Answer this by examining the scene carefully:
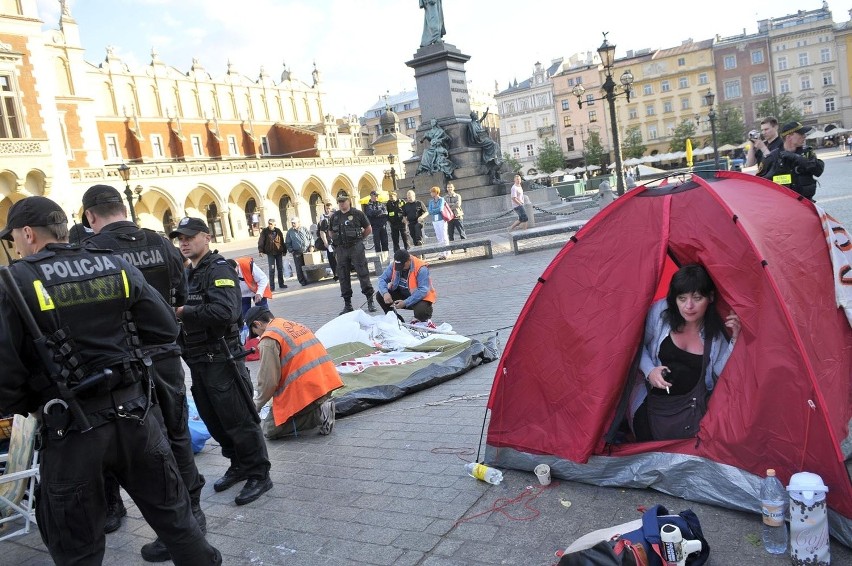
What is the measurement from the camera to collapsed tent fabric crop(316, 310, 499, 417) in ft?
21.5

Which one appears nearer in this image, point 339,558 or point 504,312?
point 339,558

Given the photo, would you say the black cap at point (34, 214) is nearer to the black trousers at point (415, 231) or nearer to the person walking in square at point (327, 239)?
the person walking in square at point (327, 239)

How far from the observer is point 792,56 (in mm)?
73938

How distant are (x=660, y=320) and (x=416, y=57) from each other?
1854 centimetres

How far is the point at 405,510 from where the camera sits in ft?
13.6

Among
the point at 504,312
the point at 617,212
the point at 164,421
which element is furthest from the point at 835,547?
the point at 504,312

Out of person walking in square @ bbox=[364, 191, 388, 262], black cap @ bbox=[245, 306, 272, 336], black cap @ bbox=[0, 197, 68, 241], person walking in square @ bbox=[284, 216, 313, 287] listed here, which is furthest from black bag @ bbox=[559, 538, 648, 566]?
person walking in square @ bbox=[284, 216, 313, 287]

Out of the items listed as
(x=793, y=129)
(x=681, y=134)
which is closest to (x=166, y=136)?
(x=681, y=134)

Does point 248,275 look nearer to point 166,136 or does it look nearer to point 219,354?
point 219,354

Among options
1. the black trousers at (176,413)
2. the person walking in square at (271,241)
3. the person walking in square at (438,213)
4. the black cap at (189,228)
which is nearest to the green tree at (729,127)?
the person walking in square at (438,213)

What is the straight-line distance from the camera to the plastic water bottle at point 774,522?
3170 millimetres

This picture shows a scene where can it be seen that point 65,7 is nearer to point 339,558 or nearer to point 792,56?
point 339,558

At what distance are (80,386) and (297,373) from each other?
9.52ft

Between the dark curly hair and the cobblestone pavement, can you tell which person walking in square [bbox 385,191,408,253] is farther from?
the dark curly hair
